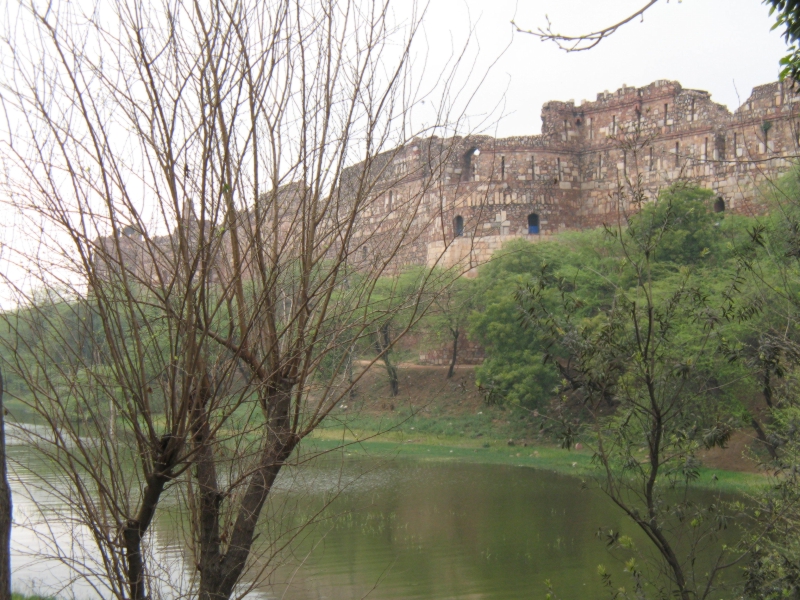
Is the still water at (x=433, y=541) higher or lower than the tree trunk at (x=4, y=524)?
lower

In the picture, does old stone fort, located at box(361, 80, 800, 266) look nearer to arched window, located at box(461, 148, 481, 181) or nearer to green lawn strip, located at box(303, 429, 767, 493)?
arched window, located at box(461, 148, 481, 181)

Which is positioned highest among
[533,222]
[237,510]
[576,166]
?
[576,166]

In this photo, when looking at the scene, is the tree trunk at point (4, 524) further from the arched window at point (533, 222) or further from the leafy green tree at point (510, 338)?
the arched window at point (533, 222)

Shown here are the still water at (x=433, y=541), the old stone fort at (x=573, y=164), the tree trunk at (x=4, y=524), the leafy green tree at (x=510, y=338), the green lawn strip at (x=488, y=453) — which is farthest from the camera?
Result: the old stone fort at (x=573, y=164)

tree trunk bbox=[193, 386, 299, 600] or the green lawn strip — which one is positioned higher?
tree trunk bbox=[193, 386, 299, 600]

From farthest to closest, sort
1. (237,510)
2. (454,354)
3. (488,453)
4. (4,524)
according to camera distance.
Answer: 1. (454,354)
2. (488,453)
3. (237,510)
4. (4,524)

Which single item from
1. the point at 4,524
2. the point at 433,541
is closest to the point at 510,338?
the point at 433,541

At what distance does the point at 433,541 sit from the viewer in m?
9.37

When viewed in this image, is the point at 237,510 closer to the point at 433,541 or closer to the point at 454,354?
the point at 433,541

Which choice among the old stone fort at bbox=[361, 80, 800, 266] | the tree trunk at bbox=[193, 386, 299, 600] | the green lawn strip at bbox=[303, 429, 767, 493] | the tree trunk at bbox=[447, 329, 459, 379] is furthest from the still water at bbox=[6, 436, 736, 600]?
the old stone fort at bbox=[361, 80, 800, 266]

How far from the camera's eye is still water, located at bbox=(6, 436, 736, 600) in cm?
755

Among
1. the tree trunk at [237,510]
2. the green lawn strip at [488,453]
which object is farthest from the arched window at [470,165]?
the tree trunk at [237,510]

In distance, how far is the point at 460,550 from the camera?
9055 mm

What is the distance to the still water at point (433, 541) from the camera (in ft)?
24.8
